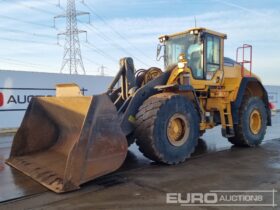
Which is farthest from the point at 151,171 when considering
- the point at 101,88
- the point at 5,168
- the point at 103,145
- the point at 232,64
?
the point at 101,88

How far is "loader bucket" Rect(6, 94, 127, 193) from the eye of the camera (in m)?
4.78

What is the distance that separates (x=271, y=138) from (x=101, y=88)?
28.6 feet

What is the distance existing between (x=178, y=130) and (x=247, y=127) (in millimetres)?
2476

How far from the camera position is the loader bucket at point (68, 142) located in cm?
478

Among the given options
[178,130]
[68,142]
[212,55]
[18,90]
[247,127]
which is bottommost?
[68,142]

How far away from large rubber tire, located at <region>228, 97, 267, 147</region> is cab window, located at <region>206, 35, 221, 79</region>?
3.90ft

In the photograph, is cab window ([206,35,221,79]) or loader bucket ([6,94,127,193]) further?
cab window ([206,35,221,79])

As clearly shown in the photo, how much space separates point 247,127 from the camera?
8.32 m

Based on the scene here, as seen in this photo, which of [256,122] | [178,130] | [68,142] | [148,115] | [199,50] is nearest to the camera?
[148,115]

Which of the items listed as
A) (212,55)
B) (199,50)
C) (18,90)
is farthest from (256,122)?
(18,90)

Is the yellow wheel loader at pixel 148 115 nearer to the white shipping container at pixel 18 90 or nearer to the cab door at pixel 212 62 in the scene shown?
the cab door at pixel 212 62

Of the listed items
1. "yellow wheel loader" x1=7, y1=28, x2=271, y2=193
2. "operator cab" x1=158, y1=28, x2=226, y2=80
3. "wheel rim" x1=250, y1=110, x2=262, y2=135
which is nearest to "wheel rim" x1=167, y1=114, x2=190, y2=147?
"yellow wheel loader" x1=7, y1=28, x2=271, y2=193

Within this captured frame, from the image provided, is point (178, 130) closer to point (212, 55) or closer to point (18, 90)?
point (212, 55)

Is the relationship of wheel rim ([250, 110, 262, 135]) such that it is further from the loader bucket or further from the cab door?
the loader bucket
